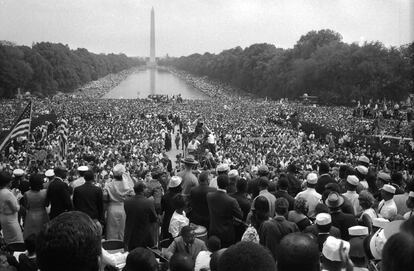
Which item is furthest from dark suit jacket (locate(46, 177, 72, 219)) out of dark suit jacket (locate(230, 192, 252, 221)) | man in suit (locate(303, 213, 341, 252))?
man in suit (locate(303, 213, 341, 252))

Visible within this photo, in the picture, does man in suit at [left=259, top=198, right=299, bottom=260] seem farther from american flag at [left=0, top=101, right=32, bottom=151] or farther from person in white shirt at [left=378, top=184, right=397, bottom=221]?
american flag at [left=0, top=101, right=32, bottom=151]

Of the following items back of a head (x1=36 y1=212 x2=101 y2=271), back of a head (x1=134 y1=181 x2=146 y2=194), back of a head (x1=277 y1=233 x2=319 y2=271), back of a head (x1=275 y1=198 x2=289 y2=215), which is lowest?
back of a head (x1=134 y1=181 x2=146 y2=194)

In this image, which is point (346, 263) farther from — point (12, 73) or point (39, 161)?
point (12, 73)

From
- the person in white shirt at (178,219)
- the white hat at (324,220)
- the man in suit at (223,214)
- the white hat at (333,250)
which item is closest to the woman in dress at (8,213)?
the person in white shirt at (178,219)

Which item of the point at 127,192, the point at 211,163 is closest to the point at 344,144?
the point at 211,163

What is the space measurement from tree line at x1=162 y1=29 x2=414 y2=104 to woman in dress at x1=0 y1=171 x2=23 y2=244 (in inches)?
1982

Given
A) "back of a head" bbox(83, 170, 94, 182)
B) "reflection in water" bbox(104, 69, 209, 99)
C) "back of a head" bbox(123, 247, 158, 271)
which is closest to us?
"back of a head" bbox(123, 247, 158, 271)

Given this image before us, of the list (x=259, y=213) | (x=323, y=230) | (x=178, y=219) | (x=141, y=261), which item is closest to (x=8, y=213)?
(x=178, y=219)

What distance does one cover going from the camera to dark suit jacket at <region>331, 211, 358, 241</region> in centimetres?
547

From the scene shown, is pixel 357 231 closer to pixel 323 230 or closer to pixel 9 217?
pixel 323 230

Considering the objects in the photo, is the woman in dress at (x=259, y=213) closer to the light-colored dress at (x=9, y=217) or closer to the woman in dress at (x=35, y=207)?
the woman in dress at (x=35, y=207)

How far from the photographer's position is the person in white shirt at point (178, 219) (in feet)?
19.8

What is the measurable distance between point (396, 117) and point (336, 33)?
46.1 m

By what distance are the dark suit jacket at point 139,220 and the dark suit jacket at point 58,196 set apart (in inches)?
40.8
